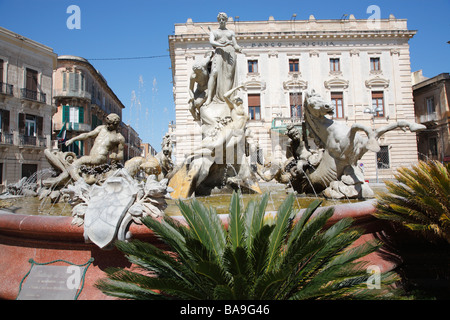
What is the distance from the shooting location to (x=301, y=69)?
2886cm

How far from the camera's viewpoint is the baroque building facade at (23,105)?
76.5 feet

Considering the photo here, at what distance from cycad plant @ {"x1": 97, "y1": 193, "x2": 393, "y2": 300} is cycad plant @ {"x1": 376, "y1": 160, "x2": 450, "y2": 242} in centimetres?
98

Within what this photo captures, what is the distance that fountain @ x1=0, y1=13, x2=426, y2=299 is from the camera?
3.03 m

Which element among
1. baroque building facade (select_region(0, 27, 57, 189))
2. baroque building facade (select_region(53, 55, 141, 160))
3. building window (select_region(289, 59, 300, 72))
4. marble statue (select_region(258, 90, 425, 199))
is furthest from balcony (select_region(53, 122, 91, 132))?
marble statue (select_region(258, 90, 425, 199))

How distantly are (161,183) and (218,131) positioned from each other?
3.55 m

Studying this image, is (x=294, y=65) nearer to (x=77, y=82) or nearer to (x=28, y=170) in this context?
(x=77, y=82)

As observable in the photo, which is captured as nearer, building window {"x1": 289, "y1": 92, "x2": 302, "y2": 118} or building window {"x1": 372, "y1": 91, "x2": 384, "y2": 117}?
building window {"x1": 289, "y1": 92, "x2": 302, "y2": 118}

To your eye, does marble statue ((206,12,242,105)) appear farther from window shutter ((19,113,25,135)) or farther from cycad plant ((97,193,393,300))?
window shutter ((19,113,25,135))

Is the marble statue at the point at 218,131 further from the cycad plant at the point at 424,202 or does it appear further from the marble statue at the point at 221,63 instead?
the cycad plant at the point at 424,202

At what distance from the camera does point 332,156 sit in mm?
5078

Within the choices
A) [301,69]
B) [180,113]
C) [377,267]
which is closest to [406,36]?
[301,69]

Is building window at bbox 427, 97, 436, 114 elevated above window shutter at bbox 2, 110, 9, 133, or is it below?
above

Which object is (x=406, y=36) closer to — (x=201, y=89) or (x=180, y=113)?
(x=180, y=113)

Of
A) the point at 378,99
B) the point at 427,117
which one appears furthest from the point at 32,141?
the point at 427,117
